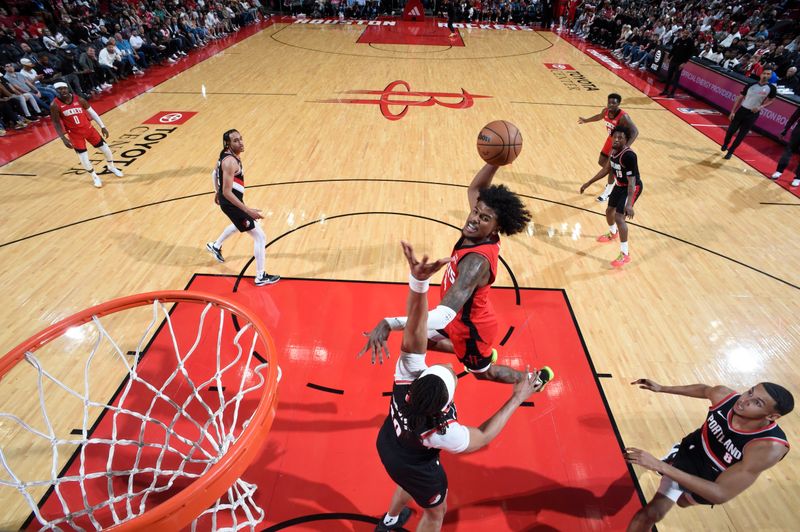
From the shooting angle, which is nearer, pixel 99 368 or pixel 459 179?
pixel 99 368

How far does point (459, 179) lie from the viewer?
7.70 m

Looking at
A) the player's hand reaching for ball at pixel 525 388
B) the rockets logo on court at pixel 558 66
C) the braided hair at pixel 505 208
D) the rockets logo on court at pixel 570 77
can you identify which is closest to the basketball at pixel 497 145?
the braided hair at pixel 505 208

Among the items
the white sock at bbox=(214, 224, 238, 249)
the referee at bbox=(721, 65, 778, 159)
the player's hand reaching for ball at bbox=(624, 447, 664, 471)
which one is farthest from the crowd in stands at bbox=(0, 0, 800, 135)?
the player's hand reaching for ball at bbox=(624, 447, 664, 471)

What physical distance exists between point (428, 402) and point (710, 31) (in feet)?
64.8

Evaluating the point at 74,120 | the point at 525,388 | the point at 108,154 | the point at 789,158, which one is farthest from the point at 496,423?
the point at 789,158

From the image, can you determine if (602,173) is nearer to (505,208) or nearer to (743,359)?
(743,359)

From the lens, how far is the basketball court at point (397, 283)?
3.39 metres

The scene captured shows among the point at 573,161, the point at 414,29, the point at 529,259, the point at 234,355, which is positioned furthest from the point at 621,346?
the point at 414,29

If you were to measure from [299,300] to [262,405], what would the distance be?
2.76m

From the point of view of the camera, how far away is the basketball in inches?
→ 173

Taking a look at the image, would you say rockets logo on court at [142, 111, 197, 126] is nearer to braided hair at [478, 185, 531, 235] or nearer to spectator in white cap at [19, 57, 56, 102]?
spectator in white cap at [19, 57, 56, 102]

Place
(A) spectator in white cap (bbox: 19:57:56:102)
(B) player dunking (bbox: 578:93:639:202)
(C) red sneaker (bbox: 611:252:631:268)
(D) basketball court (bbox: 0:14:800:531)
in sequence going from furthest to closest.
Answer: (A) spectator in white cap (bbox: 19:57:56:102)
(C) red sneaker (bbox: 611:252:631:268)
(B) player dunking (bbox: 578:93:639:202)
(D) basketball court (bbox: 0:14:800:531)

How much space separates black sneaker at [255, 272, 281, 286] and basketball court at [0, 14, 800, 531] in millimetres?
162

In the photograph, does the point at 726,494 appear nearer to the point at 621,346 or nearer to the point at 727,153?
the point at 621,346
